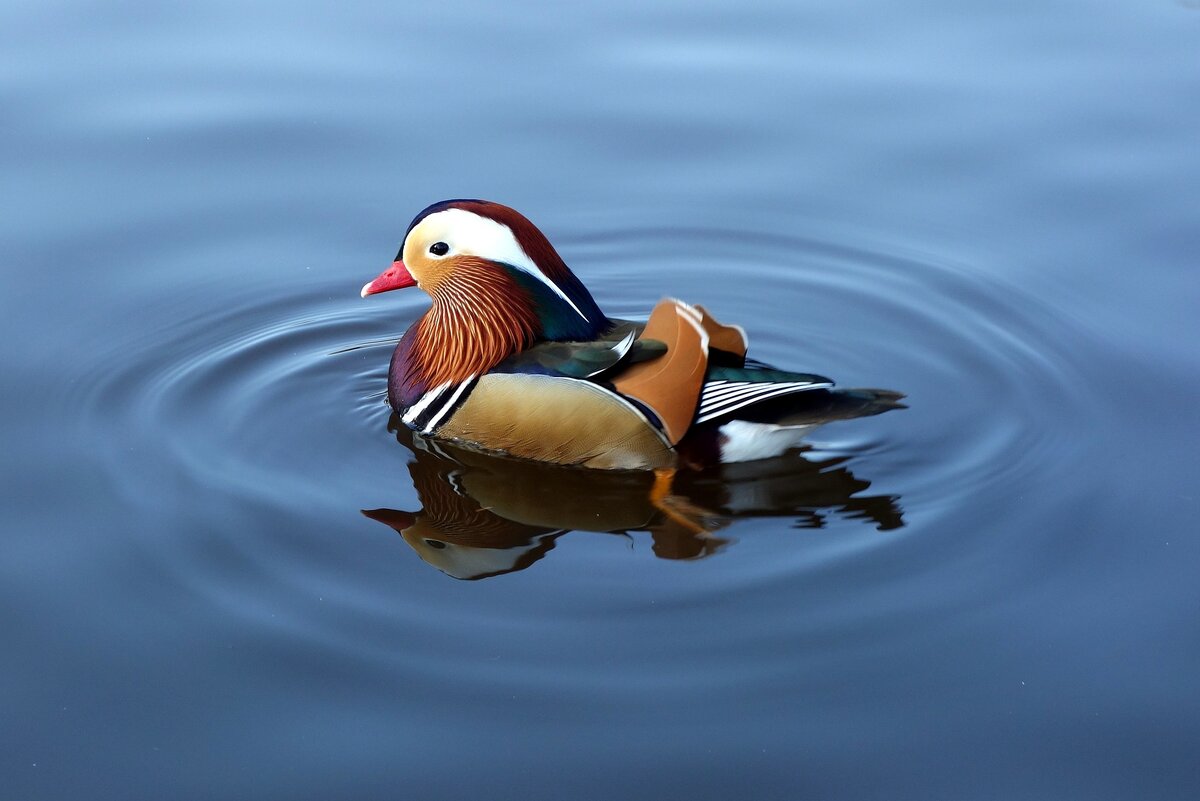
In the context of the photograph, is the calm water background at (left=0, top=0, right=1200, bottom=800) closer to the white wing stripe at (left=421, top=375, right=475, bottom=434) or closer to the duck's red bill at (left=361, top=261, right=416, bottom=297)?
the white wing stripe at (left=421, top=375, right=475, bottom=434)

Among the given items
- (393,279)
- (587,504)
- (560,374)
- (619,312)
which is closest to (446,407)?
(560,374)

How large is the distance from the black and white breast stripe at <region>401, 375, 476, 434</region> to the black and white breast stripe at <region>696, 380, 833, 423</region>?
875 mm

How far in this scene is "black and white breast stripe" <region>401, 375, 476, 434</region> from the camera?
5.40 metres

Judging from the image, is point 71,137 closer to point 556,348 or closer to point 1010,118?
point 556,348

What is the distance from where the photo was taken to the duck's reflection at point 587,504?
471cm

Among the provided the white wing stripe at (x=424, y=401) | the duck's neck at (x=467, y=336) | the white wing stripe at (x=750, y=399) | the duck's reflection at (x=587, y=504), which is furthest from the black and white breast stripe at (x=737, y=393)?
the white wing stripe at (x=424, y=401)

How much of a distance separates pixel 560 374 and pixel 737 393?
0.62 m

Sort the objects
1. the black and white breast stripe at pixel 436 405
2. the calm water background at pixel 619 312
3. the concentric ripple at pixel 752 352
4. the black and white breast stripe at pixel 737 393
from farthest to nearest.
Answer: the black and white breast stripe at pixel 436 405
the black and white breast stripe at pixel 737 393
the concentric ripple at pixel 752 352
the calm water background at pixel 619 312

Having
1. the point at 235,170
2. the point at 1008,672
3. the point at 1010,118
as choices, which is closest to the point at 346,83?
the point at 235,170

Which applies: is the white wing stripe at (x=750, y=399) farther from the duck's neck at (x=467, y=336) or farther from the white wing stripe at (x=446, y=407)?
the white wing stripe at (x=446, y=407)

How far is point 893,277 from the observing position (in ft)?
21.5

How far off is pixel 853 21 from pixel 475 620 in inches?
224

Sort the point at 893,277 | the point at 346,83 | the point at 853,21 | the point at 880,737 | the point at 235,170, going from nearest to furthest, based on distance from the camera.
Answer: the point at 880,737 → the point at 893,277 → the point at 235,170 → the point at 346,83 → the point at 853,21

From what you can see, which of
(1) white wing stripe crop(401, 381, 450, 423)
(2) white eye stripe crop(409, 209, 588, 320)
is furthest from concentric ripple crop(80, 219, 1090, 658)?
(2) white eye stripe crop(409, 209, 588, 320)
